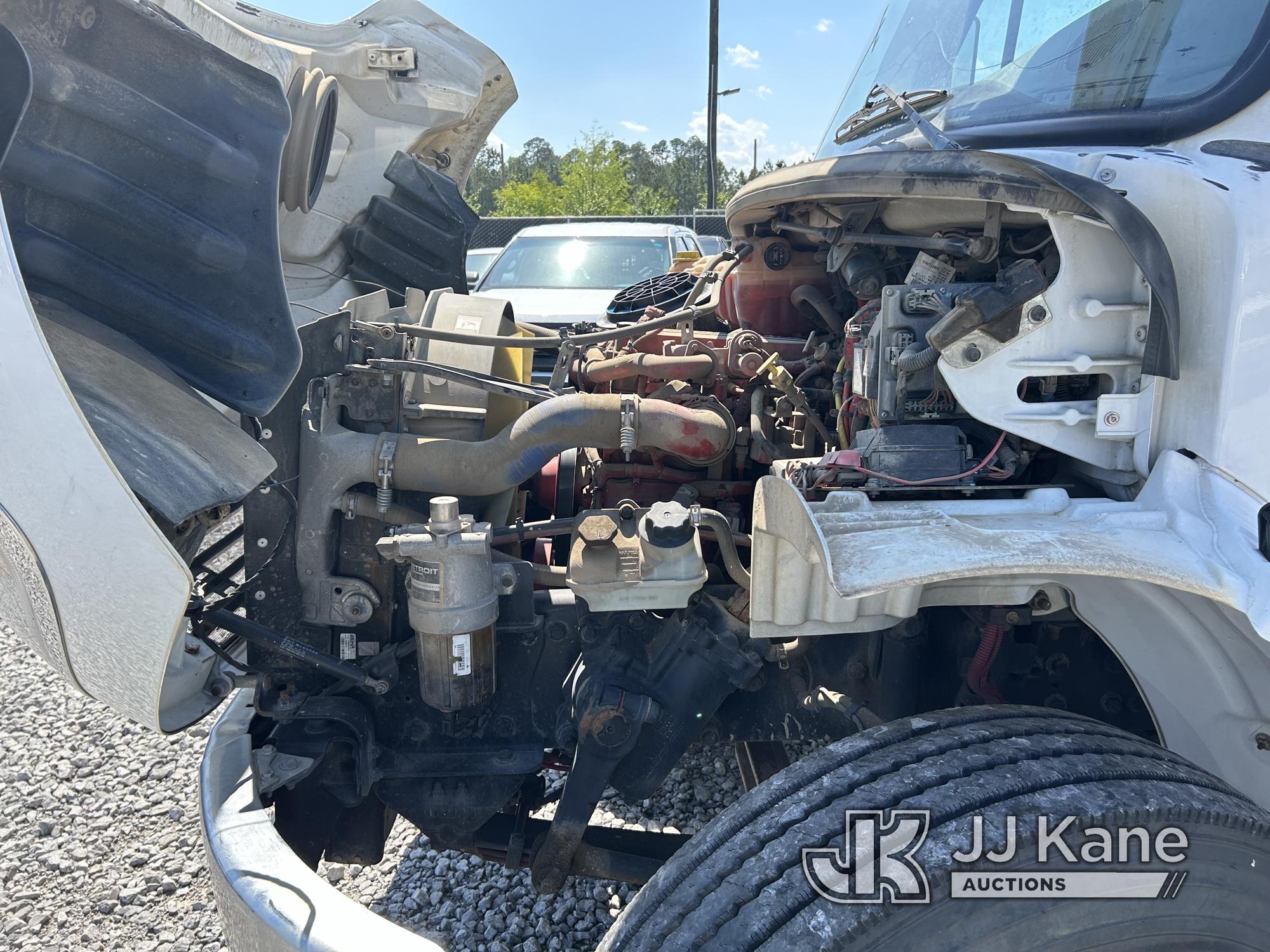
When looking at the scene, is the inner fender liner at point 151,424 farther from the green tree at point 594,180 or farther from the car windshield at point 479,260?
the green tree at point 594,180

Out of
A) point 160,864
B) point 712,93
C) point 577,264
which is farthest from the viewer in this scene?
point 712,93

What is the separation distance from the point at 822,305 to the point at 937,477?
3.45 feet

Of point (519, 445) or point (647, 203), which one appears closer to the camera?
point (519, 445)

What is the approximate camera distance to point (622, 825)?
287cm

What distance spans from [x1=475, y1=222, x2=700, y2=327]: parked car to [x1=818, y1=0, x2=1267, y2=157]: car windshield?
13.0 feet

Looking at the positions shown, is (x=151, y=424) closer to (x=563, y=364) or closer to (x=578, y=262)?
(x=563, y=364)

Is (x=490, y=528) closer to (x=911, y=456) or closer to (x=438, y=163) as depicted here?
(x=911, y=456)

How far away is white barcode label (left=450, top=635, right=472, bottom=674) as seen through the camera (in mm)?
1806

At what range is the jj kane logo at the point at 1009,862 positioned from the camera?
1.21 metres

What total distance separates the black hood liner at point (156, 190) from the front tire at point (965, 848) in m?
1.28

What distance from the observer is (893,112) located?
2195mm

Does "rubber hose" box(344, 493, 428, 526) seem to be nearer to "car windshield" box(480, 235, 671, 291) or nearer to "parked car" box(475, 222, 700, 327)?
"parked car" box(475, 222, 700, 327)

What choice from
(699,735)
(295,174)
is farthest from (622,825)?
(295,174)

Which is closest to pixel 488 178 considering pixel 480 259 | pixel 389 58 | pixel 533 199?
pixel 533 199
